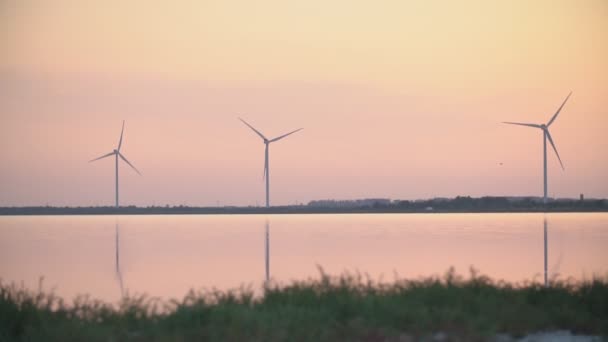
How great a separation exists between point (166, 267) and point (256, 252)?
770cm

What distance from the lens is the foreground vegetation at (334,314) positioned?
13.1 m

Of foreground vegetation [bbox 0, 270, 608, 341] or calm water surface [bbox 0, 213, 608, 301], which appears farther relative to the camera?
calm water surface [bbox 0, 213, 608, 301]

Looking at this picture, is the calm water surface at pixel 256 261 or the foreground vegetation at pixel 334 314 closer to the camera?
the foreground vegetation at pixel 334 314

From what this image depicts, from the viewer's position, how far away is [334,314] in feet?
46.2

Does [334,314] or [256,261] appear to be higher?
[334,314]

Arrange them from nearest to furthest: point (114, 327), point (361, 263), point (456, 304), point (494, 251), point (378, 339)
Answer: point (378, 339), point (114, 327), point (456, 304), point (361, 263), point (494, 251)

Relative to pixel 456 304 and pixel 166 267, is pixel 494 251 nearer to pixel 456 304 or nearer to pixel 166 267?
pixel 166 267

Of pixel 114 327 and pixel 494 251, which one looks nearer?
pixel 114 327

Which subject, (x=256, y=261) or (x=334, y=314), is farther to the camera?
(x=256, y=261)

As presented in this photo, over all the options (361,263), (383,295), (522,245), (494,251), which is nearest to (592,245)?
(522,245)

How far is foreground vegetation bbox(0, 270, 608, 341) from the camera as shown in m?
13.1

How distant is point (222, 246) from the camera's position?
41.7m

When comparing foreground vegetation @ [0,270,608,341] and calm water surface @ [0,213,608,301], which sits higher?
foreground vegetation @ [0,270,608,341]

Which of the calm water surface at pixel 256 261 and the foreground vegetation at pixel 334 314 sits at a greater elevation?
the foreground vegetation at pixel 334 314
